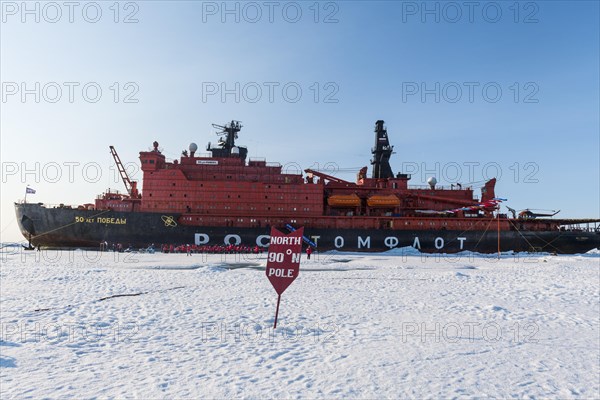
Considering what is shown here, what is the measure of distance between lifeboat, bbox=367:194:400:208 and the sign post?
27.7 meters

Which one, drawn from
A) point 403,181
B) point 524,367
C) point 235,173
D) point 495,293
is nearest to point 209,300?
point 524,367

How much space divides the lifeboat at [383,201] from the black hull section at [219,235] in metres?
2.93

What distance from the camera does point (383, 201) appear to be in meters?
34.3

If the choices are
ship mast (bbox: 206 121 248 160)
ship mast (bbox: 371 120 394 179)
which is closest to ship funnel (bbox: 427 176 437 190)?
ship mast (bbox: 371 120 394 179)

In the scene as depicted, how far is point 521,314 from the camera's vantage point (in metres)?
Answer: 8.55

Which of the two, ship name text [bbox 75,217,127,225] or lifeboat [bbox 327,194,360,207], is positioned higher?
lifeboat [bbox 327,194,360,207]

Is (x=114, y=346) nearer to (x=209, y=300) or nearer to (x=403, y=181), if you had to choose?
(x=209, y=300)

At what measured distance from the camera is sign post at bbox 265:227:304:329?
301 inches

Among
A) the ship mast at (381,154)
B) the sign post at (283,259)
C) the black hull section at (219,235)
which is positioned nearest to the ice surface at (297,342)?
the sign post at (283,259)

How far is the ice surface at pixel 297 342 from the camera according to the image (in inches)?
179

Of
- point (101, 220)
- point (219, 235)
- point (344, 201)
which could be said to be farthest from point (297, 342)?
point (101, 220)

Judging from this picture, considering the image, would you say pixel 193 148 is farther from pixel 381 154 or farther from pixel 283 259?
pixel 283 259

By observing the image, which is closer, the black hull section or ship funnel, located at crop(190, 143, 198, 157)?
the black hull section

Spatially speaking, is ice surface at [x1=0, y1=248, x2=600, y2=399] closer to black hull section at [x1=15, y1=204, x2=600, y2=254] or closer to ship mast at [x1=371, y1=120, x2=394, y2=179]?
black hull section at [x1=15, y1=204, x2=600, y2=254]
